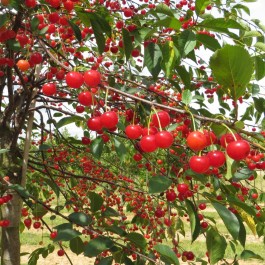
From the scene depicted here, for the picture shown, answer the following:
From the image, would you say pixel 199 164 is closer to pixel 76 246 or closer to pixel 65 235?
pixel 65 235

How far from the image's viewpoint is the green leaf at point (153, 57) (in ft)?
4.87

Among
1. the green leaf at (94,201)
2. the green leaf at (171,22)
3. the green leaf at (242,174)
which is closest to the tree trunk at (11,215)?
the green leaf at (94,201)

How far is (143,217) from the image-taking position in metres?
2.97

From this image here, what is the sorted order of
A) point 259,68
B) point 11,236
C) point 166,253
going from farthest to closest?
point 11,236 < point 259,68 < point 166,253

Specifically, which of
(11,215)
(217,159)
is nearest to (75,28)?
(217,159)

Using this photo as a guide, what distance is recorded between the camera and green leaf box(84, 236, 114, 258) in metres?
1.48

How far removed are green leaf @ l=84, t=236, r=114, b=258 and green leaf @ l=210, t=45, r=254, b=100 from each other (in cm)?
84

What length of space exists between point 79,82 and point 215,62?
1.38ft

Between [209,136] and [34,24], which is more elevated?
[34,24]

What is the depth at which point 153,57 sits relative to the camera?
58.8 inches

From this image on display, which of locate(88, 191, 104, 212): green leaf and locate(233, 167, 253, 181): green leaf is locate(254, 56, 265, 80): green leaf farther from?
locate(88, 191, 104, 212): green leaf

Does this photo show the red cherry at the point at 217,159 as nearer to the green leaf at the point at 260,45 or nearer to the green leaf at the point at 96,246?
the green leaf at the point at 96,246

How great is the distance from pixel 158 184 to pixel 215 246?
0.45m

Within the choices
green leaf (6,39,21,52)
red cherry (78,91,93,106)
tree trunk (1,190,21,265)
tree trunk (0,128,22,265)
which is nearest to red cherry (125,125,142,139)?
red cherry (78,91,93,106)
